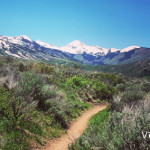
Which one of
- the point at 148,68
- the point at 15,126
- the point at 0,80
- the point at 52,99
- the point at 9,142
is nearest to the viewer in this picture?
the point at 9,142

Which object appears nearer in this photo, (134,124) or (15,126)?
(134,124)

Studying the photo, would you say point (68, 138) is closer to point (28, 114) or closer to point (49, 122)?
point (49, 122)

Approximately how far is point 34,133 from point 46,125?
1.37 metres

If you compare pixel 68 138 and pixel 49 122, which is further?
pixel 49 122

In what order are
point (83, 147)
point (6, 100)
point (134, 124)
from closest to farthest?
point (134, 124)
point (83, 147)
point (6, 100)

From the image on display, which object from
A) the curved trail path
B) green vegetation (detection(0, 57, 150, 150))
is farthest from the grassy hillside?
the curved trail path

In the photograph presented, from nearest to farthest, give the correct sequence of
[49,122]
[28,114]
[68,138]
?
[28,114] → [68,138] → [49,122]

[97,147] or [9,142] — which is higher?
[97,147]

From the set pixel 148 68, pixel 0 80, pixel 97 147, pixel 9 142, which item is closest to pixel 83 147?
pixel 97 147

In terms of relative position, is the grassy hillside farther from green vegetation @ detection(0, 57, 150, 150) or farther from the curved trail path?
the curved trail path

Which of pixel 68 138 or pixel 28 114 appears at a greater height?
pixel 28 114

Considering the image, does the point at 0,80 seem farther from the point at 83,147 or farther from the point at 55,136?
the point at 83,147

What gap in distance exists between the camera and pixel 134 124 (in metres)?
4.13

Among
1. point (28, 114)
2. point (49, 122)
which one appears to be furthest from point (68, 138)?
point (28, 114)
